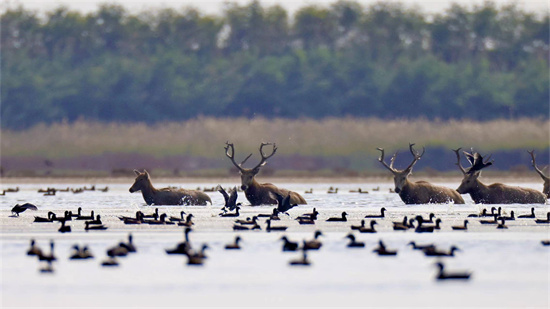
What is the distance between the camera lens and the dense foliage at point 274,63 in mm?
80625

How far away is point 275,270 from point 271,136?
51.4 metres

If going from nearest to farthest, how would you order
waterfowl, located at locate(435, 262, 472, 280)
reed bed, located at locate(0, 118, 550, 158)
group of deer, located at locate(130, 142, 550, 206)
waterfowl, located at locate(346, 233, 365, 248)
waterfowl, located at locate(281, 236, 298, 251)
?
waterfowl, located at locate(435, 262, 472, 280) → waterfowl, located at locate(281, 236, 298, 251) → waterfowl, located at locate(346, 233, 365, 248) → group of deer, located at locate(130, 142, 550, 206) → reed bed, located at locate(0, 118, 550, 158)

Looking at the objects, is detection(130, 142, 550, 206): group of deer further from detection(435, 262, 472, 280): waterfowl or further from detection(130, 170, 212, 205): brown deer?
detection(435, 262, 472, 280): waterfowl

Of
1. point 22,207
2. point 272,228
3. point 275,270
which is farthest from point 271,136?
point 275,270

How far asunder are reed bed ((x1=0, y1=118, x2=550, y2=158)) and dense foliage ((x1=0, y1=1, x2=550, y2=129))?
356 centimetres

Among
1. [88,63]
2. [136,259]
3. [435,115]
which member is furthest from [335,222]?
[88,63]

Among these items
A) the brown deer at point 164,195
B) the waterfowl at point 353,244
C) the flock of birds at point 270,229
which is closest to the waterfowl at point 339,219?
the flock of birds at point 270,229

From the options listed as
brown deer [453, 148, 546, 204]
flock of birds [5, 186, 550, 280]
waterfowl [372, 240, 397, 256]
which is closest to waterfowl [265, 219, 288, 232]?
flock of birds [5, 186, 550, 280]

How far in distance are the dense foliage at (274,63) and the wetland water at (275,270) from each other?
55.1m

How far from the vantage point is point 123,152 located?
66.6 meters

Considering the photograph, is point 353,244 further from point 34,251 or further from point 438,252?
point 34,251

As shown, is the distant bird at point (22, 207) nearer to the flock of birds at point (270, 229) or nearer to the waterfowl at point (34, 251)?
the flock of birds at point (270, 229)

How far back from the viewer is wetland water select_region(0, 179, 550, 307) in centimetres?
1493

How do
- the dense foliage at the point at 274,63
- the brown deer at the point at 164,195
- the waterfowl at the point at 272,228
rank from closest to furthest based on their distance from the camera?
the waterfowl at the point at 272,228 < the brown deer at the point at 164,195 < the dense foliage at the point at 274,63
